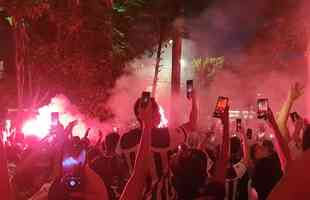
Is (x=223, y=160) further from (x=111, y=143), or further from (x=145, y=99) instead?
(x=111, y=143)

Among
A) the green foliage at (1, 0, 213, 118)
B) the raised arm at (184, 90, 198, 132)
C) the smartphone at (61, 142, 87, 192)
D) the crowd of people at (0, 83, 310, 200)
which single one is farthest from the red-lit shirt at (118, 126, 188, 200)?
the green foliage at (1, 0, 213, 118)

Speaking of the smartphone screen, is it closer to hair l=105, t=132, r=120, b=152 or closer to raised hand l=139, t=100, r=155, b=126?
raised hand l=139, t=100, r=155, b=126

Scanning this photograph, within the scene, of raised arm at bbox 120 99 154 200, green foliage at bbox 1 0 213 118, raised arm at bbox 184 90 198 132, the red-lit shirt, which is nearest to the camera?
raised arm at bbox 120 99 154 200

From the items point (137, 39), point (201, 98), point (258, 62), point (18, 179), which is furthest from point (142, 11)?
point (18, 179)

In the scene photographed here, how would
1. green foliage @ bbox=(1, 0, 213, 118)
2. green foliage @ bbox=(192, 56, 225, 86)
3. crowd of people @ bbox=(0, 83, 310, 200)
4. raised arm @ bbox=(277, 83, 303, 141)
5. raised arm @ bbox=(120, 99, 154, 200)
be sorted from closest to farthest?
crowd of people @ bbox=(0, 83, 310, 200)
raised arm @ bbox=(120, 99, 154, 200)
raised arm @ bbox=(277, 83, 303, 141)
green foliage @ bbox=(1, 0, 213, 118)
green foliage @ bbox=(192, 56, 225, 86)

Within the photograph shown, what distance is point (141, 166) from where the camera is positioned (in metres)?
2.60

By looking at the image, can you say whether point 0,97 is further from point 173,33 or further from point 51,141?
point 51,141

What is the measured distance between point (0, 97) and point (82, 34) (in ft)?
30.5

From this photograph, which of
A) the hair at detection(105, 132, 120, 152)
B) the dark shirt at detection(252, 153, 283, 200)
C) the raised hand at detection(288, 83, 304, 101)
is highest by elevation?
the raised hand at detection(288, 83, 304, 101)

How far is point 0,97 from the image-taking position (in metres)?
23.7

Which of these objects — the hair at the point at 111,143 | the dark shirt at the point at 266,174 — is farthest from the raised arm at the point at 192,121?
the hair at the point at 111,143

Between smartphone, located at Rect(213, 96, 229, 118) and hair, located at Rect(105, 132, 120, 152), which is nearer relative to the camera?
smartphone, located at Rect(213, 96, 229, 118)

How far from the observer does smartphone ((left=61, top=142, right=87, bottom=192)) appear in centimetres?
238

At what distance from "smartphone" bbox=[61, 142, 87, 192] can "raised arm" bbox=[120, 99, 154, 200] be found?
23 centimetres
